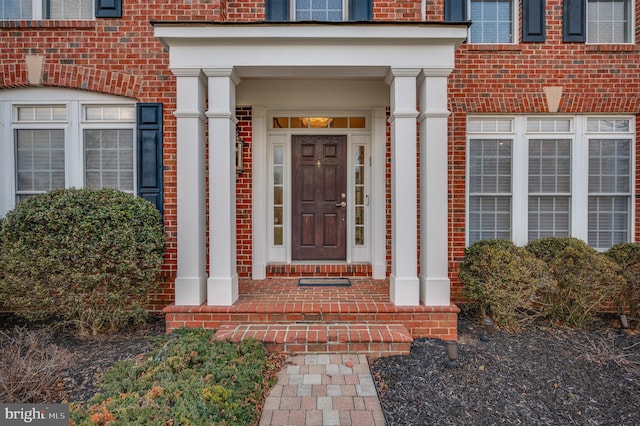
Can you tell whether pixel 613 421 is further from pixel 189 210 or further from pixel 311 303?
pixel 189 210

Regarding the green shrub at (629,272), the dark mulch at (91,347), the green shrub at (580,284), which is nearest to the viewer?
the dark mulch at (91,347)

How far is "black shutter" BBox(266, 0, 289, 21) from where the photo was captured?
5039 millimetres

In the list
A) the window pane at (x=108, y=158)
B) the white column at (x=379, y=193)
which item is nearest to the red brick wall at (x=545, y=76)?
the white column at (x=379, y=193)

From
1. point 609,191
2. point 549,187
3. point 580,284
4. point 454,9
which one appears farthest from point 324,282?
point 609,191

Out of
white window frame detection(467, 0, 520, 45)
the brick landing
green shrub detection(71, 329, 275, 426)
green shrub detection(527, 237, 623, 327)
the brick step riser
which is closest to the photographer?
green shrub detection(71, 329, 275, 426)

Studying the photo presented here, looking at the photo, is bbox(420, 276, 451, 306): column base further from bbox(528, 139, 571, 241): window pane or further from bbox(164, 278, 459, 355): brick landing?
bbox(528, 139, 571, 241): window pane

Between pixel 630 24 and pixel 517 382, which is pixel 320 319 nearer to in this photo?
pixel 517 382

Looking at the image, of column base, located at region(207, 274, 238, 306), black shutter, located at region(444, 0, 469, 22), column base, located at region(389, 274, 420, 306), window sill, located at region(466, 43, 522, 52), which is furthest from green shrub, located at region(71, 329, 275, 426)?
black shutter, located at region(444, 0, 469, 22)

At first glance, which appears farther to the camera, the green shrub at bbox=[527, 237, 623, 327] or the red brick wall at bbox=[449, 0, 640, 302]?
the red brick wall at bbox=[449, 0, 640, 302]

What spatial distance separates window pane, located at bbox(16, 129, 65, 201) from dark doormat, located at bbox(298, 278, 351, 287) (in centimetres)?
337

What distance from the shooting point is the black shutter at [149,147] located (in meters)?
4.74

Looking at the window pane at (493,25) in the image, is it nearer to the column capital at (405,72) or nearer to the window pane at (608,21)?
the window pane at (608,21)

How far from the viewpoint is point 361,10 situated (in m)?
5.02

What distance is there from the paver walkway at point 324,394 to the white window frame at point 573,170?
2810mm
